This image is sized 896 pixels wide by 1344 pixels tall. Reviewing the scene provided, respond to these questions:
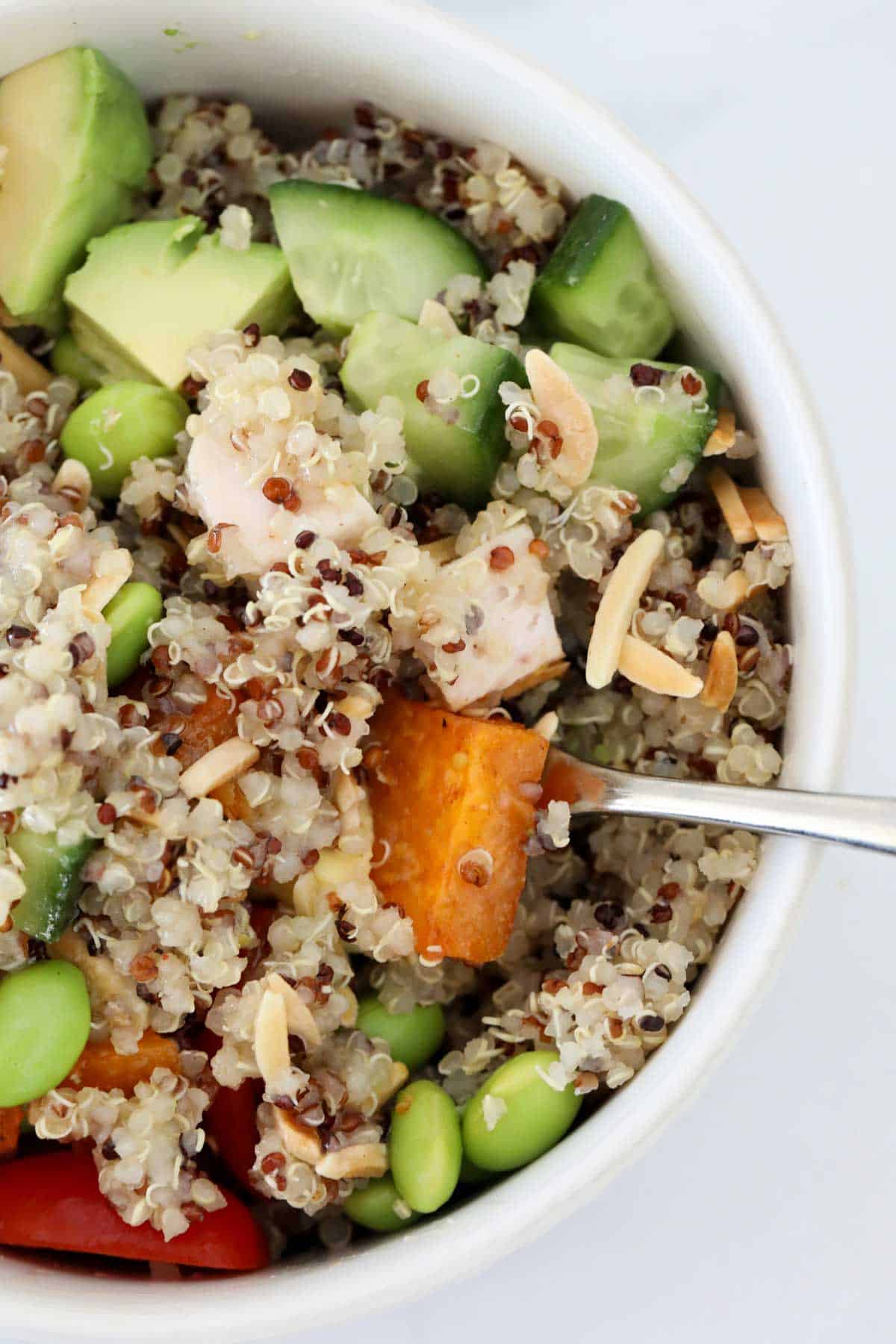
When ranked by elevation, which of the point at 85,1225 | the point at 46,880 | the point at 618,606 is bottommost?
the point at 85,1225

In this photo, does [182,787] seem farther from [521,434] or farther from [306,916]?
[521,434]

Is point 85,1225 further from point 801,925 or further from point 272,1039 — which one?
point 801,925

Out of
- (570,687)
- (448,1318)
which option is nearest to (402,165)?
(570,687)

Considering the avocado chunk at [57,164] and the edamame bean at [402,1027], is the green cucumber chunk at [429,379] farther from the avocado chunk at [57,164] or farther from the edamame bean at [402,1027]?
the edamame bean at [402,1027]

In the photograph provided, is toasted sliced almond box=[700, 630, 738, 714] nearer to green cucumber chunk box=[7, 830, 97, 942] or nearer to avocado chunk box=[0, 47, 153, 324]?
green cucumber chunk box=[7, 830, 97, 942]

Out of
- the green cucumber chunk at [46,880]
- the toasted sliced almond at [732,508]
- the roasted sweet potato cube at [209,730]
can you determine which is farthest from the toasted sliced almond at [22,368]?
the toasted sliced almond at [732,508]

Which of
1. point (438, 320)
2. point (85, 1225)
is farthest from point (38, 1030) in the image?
point (438, 320)

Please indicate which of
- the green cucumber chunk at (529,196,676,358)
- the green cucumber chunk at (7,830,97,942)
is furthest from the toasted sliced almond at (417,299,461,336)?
the green cucumber chunk at (7,830,97,942)
